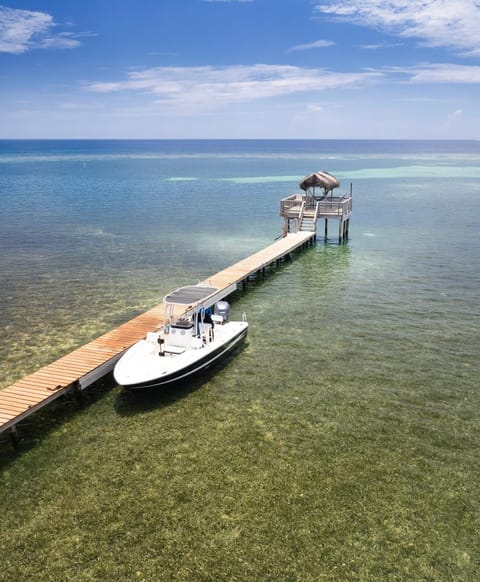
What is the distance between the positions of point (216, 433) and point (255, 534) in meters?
4.24

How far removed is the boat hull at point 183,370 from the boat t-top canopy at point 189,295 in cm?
205

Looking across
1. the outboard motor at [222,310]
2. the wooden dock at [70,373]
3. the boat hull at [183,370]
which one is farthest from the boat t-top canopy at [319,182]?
the boat hull at [183,370]

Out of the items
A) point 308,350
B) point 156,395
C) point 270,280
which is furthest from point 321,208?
point 156,395

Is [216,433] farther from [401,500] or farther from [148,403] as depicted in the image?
[401,500]

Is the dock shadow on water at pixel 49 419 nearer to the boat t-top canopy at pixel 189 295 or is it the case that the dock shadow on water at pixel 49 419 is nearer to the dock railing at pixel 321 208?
the boat t-top canopy at pixel 189 295

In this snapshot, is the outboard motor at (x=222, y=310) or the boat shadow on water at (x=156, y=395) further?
the outboard motor at (x=222, y=310)

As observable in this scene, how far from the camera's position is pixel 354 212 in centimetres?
6394

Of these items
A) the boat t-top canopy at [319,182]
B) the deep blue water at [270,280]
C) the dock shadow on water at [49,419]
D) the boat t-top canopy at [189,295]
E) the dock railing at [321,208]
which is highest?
the boat t-top canopy at [319,182]

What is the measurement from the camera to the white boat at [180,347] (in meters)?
16.8

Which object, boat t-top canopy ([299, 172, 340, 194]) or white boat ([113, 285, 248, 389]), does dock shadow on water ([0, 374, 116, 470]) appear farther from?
boat t-top canopy ([299, 172, 340, 194])

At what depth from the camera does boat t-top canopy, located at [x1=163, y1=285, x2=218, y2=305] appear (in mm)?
19672

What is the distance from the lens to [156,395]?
17.4 metres

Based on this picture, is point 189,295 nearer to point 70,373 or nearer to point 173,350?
point 173,350

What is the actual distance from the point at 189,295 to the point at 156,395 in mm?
4732
